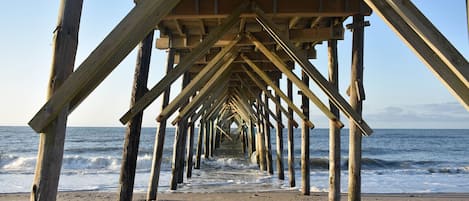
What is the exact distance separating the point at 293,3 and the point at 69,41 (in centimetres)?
313

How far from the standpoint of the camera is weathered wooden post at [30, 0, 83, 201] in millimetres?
2230

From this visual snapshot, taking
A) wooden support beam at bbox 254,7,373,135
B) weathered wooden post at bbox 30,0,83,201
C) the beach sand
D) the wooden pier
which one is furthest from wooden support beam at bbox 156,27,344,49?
the beach sand

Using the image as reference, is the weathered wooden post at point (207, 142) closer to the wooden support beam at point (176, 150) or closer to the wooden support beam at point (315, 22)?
the wooden support beam at point (176, 150)

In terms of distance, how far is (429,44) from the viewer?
2020 millimetres

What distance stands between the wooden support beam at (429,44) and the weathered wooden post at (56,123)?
1.85 metres

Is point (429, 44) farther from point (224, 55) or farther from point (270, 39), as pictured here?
point (270, 39)

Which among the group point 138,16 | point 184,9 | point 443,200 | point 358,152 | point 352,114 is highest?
point 184,9

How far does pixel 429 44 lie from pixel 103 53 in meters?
1.80

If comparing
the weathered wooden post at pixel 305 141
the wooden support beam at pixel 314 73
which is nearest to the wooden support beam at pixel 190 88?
the wooden support beam at pixel 314 73

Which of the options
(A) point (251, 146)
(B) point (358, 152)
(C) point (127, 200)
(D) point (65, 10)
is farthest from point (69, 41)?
(A) point (251, 146)

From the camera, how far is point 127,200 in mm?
4340

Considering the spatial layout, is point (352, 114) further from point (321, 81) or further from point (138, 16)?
point (138, 16)

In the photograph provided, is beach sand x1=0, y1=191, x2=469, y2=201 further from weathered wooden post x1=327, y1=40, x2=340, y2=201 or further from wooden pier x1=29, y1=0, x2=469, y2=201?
weathered wooden post x1=327, y1=40, x2=340, y2=201

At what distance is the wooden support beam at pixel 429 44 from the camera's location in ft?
6.51
